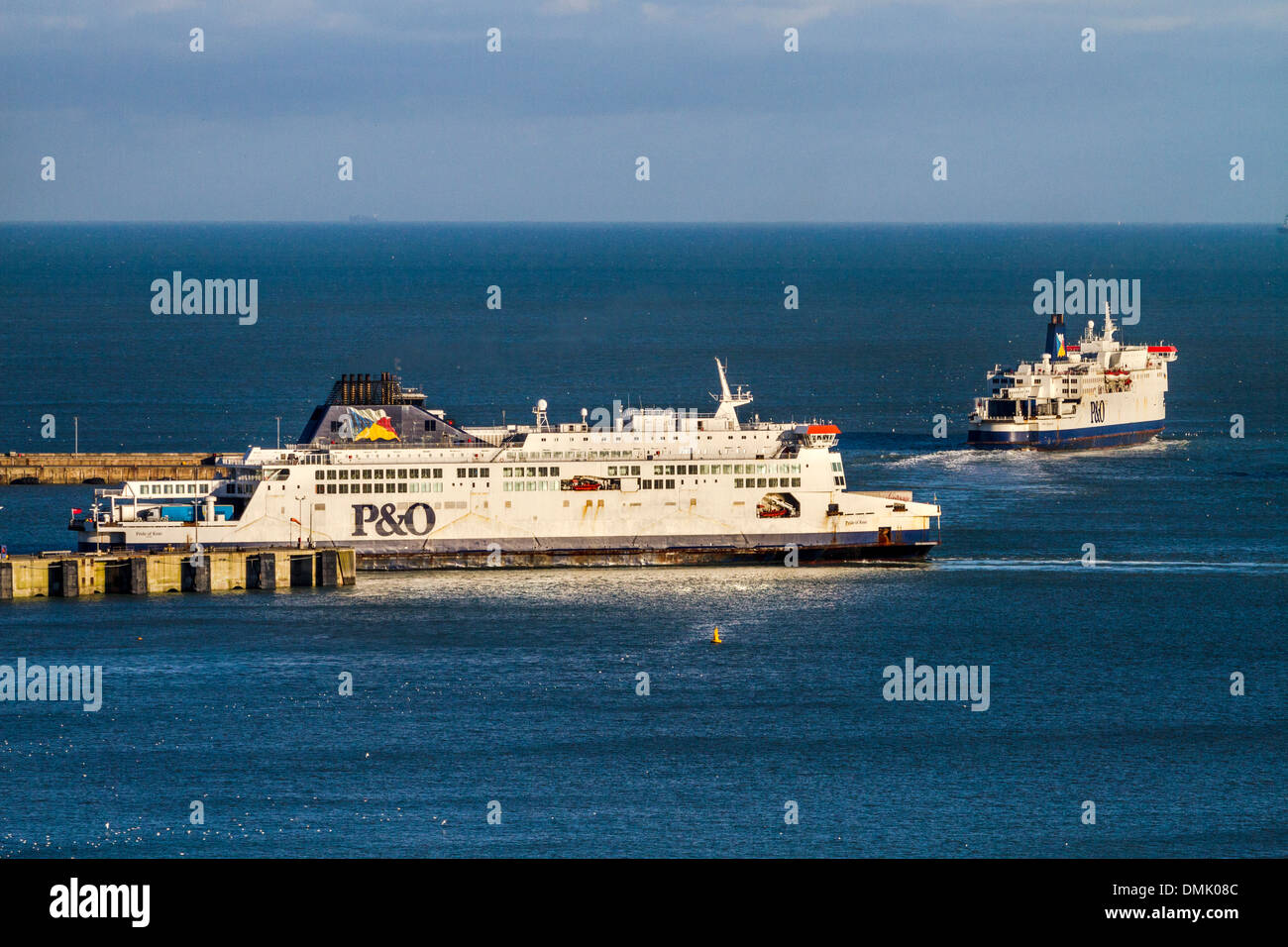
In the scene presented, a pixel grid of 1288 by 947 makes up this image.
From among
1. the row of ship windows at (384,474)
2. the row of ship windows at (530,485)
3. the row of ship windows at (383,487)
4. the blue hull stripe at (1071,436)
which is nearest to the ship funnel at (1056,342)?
the blue hull stripe at (1071,436)

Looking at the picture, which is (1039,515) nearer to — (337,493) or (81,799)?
(337,493)

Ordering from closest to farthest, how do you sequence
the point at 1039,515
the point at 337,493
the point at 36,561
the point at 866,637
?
the point at 866,637 → the point at 36,561 → the point at 337,493 → the point at 1039,515

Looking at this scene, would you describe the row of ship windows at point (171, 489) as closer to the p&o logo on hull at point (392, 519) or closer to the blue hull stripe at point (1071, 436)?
the p&o logo on hull at point (392, 519)

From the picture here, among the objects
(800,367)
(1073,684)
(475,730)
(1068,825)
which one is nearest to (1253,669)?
(1073,684)

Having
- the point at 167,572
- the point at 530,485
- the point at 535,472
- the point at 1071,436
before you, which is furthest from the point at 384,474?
the point at 1071,436

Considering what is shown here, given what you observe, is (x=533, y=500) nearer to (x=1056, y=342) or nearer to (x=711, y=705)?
(x=711, y=705)

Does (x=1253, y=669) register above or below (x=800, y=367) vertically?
below
